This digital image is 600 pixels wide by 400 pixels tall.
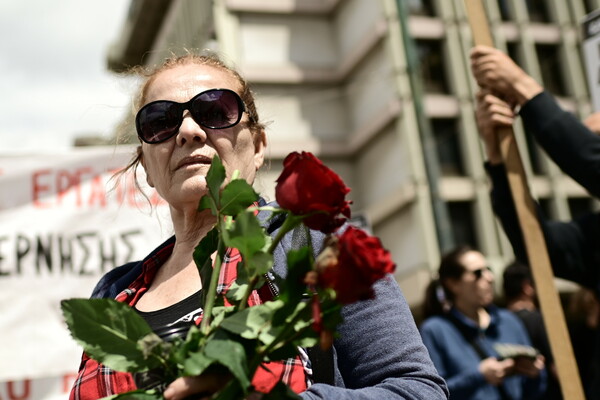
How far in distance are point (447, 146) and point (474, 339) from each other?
14.2 m

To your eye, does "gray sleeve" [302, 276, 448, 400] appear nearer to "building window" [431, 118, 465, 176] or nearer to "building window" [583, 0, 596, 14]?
"building window" [431, 118, 465, 176]

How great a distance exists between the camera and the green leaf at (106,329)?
1.06 metres

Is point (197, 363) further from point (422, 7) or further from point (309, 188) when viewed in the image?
point (422, 7)

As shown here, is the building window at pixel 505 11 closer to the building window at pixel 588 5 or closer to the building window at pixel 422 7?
the building window at pixel 422 7

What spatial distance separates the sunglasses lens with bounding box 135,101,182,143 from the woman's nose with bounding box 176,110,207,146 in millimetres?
19

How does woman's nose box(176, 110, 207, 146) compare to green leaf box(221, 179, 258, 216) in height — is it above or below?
above

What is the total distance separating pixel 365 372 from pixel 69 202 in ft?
10.9

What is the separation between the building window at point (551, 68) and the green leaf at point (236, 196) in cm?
1800

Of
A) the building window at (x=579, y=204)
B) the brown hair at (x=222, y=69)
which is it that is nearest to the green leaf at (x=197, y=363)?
the brown hair at (x=222, y=69)

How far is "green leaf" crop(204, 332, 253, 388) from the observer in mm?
957

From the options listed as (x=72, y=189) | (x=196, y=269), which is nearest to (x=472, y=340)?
(x=72, y=189)

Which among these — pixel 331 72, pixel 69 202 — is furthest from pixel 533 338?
pixel 331 72

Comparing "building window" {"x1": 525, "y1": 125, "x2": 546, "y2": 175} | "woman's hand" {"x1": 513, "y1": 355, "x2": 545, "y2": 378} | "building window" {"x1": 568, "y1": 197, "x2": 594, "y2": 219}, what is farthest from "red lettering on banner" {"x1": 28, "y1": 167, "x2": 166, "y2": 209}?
"building window" {"x1": 568, "y1": 197, "x2": 594, "y2": 219}

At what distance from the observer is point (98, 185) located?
14.7 ft
